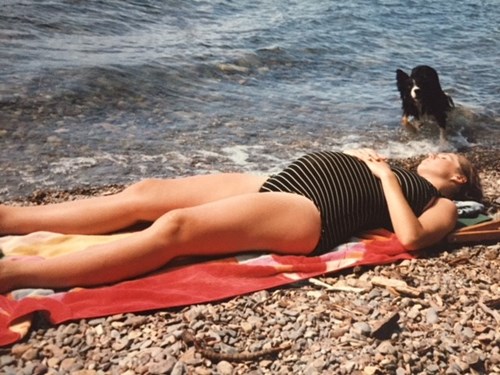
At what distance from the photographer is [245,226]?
323 centimetres

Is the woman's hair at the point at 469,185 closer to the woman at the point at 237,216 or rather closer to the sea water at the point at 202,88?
the woman at the point at 237,216

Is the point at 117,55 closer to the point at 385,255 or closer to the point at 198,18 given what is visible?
the point at 198,18

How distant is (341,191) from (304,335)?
1125 millimetres

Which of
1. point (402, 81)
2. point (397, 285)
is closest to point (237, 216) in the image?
point (397, 285)

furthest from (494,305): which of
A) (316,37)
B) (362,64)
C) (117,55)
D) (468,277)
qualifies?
(316,37)

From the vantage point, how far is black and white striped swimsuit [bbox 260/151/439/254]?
11.5 feet

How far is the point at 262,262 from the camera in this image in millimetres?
3324

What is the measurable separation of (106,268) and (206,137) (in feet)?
13.7

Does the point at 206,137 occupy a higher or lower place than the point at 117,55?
lower

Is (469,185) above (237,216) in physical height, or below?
below

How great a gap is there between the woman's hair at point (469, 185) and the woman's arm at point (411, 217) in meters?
0.61

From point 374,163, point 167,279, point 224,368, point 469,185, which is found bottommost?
point 224,368

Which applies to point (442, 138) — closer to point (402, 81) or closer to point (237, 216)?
point (402, 81)

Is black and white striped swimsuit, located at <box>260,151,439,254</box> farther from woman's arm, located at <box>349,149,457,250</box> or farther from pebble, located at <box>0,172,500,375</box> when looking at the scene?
pebble, located at <box>0,172,500,375</box>
